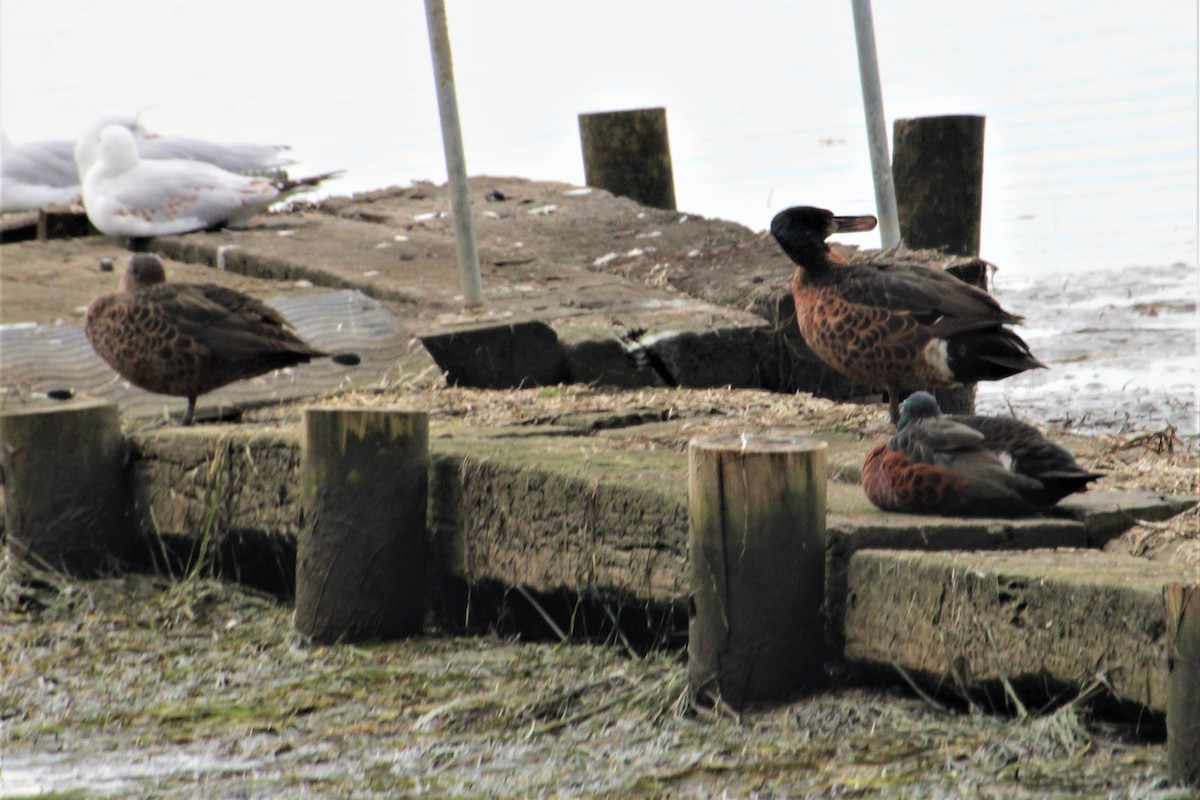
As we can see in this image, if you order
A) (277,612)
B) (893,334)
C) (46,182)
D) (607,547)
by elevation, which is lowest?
(277,612)

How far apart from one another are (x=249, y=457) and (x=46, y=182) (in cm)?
626

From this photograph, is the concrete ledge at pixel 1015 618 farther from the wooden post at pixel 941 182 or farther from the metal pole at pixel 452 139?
the wooden post at pixel 941 182

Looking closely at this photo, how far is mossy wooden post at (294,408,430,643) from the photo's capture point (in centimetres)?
486

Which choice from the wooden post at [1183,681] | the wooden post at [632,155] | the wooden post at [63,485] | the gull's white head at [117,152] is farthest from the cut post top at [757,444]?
the wooden post at [632,155]

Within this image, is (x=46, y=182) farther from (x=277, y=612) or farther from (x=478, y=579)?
(x=478, y=579)

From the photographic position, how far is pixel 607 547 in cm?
437

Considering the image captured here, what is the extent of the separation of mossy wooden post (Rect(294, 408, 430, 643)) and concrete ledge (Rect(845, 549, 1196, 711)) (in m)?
1.59

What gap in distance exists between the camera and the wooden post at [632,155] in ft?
34.1

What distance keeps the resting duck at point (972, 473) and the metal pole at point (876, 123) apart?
3005 millimetres

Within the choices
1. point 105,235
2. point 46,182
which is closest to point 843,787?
point 105,235

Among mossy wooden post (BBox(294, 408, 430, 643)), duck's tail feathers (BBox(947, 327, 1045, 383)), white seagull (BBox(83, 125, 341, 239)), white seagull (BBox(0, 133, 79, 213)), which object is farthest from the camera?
white seagull (BBox(0, 133, 79, 213))

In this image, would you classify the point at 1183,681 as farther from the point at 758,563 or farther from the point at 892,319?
the point at 892,319

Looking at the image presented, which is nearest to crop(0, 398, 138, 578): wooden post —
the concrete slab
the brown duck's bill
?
the concrete slab

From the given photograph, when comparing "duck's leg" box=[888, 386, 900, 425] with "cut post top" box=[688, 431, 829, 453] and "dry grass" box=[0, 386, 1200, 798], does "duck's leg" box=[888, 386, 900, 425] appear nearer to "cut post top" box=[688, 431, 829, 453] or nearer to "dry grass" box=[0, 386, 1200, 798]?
"dry grass" box=[0, 386, 1200, 798]
